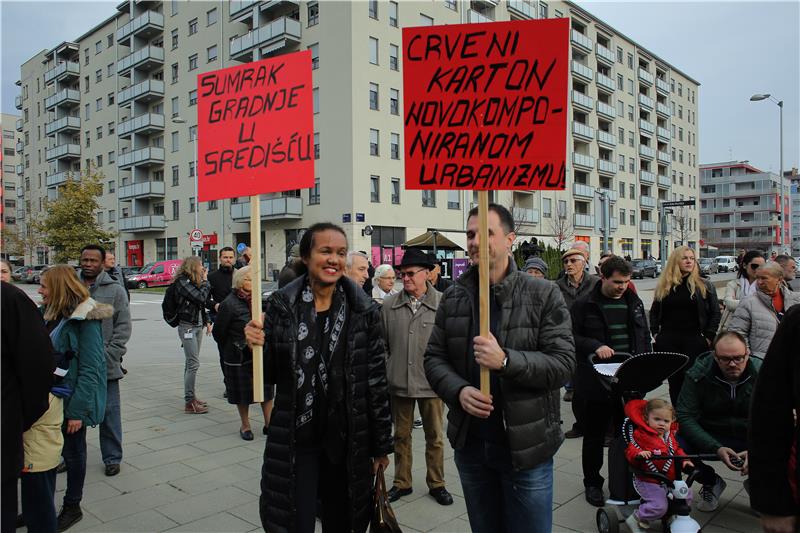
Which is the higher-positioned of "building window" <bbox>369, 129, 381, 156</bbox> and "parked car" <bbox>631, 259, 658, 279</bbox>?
"building window" <bbox>369, 129, 381, 156</bbox>

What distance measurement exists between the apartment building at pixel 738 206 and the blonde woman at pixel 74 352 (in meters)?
110

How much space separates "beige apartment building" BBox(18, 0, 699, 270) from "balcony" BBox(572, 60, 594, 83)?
0.21 meters

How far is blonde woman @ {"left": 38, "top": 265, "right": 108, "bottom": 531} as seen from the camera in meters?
4.14

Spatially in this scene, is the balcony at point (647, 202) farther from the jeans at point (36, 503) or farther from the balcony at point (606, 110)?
the jeans at point (36, 503)

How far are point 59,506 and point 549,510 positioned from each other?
3.91m

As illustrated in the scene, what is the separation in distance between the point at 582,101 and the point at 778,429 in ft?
176

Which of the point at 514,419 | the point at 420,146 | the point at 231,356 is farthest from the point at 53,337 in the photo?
the point at 514,419

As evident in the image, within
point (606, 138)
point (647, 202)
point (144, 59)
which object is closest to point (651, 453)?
point (144, 59)

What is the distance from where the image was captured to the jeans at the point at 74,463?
432 cm

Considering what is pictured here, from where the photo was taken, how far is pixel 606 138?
180ft

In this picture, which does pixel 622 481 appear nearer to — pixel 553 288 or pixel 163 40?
pixel 553 288

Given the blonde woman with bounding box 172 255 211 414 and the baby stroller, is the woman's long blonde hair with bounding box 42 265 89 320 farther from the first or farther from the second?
the baby stroller

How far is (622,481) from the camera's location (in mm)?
4277

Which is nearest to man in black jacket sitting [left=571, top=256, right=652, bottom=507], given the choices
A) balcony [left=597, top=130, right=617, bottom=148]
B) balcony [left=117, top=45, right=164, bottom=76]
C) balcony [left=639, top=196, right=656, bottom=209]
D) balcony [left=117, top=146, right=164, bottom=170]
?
balcony [left=117, top=146, right=164, bottom=170]
